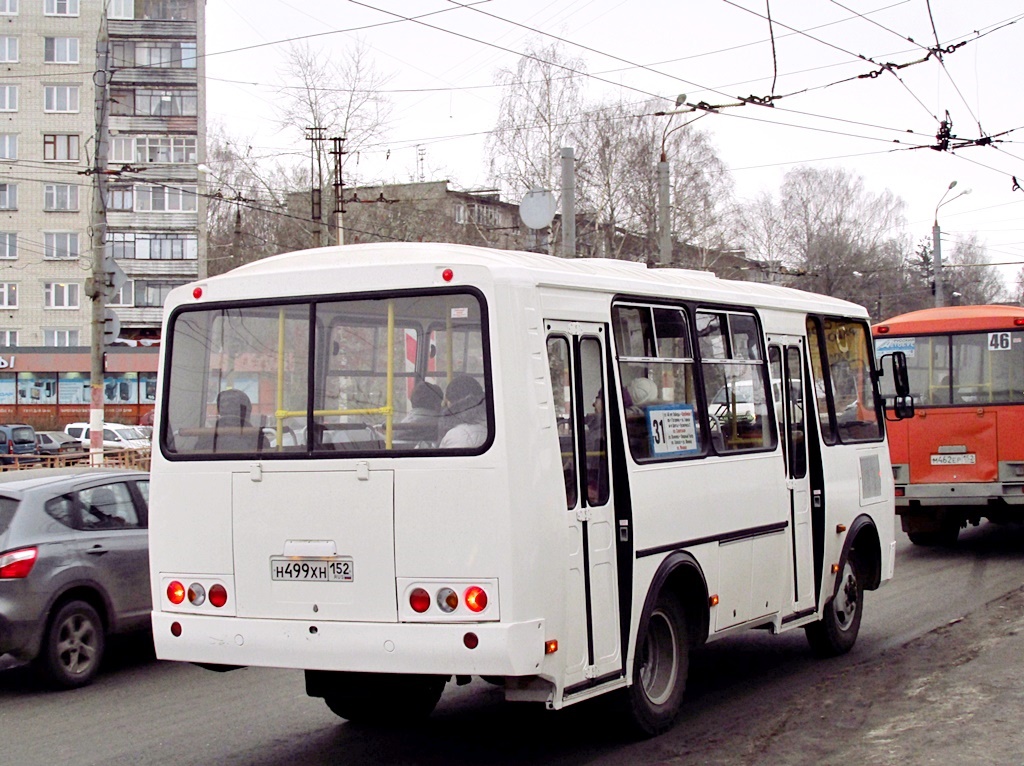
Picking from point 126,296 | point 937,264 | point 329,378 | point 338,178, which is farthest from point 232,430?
point 126,296

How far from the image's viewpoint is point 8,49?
225 ft

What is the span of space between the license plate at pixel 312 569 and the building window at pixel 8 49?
6878cm

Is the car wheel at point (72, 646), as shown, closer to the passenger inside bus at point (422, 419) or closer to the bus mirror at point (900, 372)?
the passenger inside bus at point (422, 419)

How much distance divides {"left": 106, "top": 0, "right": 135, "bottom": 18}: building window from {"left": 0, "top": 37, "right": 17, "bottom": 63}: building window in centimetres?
520

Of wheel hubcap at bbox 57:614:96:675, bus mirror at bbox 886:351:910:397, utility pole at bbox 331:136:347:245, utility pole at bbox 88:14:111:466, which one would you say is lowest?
wheel hubcap at bbox 57:614:96:675

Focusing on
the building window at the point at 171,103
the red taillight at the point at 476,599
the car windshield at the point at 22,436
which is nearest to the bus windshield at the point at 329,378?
the red taillight at the point at 476,599

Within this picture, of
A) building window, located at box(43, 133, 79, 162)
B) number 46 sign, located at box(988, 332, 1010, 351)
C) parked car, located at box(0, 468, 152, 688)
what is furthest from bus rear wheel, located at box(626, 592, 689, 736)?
building window, located at box(43, 133, 79, 162)

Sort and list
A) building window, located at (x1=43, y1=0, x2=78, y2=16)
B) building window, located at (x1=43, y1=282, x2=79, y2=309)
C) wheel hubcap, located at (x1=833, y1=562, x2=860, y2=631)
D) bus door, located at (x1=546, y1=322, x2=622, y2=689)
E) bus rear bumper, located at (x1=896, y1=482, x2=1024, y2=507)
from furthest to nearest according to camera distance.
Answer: building window, located at (x1=43, y1=282, x2=79, y2=309) → building window, located at (x1=43, y1=0, x2=78, y2=16) → bus rear bumper, located at (x1=896, y1=482, x2=1024, y2=507) → wheel hubcap, located at (x1=833, y1=562, x2=860, y2=631) → bus door, located at (x1=546, y1=322, x2=622, y2=689)

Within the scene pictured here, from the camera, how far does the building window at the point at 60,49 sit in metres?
68.4

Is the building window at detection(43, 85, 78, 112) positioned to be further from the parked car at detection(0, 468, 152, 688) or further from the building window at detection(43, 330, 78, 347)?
the parked car at detection(0, 468, 152, 688)

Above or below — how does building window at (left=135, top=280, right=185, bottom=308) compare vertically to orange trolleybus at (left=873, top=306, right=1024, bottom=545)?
above

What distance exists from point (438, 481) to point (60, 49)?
2709 inches

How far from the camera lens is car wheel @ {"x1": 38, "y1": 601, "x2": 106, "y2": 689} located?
29.7 feet

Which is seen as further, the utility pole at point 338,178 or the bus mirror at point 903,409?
the utility pole at point 338,178
